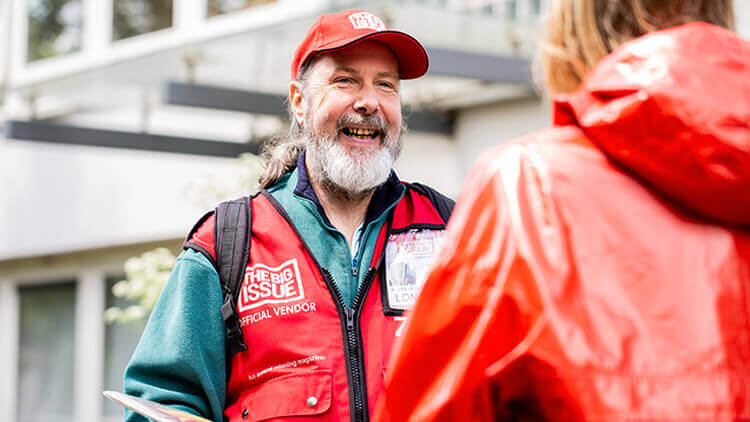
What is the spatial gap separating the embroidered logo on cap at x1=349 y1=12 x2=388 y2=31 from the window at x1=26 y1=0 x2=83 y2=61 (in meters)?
7.62

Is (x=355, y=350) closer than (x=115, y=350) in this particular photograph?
Yes

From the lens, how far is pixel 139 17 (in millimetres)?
9156

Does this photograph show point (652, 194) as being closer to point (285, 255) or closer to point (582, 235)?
point (582, 235)

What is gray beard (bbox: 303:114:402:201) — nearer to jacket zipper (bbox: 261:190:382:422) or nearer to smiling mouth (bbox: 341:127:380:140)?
smiling mouth (bbox: 341:127:380:140)

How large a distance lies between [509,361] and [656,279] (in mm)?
219

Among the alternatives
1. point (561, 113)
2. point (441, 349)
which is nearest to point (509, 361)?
point (441, 349)

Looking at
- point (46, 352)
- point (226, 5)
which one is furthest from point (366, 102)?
point (46, 352)

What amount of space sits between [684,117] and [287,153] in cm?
181

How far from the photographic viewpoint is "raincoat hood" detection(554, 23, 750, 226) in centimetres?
129

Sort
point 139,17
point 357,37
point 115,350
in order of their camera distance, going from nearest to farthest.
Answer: point 357,37 → point 139,17 → point 115,350

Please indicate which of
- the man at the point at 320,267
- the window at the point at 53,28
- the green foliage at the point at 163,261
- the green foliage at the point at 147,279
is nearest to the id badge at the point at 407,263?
the man at the point at 320,267

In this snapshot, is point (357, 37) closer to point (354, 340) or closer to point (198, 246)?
point (198, 246)

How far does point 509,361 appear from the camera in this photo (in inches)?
52.0

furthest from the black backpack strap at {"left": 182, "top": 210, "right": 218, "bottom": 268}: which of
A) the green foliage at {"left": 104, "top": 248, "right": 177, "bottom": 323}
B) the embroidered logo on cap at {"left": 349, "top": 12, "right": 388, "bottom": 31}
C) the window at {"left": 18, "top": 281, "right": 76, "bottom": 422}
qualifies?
the window at {"left": 18, "top": 281, "right": 76, "bottom": 422}
